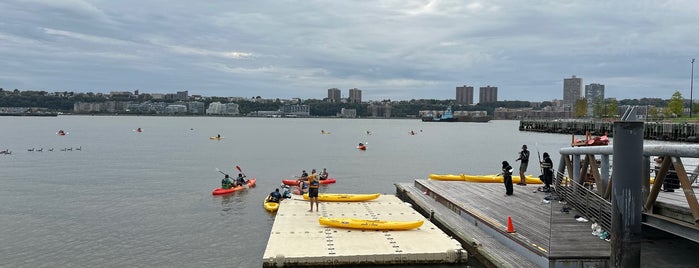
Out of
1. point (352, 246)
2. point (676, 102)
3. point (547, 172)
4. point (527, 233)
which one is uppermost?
→ point (676, 102)

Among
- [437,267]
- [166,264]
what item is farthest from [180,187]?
[437,267]

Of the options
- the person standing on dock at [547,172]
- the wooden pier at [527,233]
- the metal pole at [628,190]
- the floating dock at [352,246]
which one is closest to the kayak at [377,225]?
the floating dock at [352,246]

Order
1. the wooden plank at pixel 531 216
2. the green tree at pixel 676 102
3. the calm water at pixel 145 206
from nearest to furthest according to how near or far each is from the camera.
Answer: the wooden plank at pixel 531 216, the calm water at pixel 145 206, the green tree at pixel 676 102

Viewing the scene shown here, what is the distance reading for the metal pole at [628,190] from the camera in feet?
39.0

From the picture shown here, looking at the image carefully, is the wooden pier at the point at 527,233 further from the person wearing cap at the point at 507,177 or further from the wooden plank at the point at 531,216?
the person wearing cap at the point at 507,177

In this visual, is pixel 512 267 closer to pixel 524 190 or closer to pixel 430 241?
pixel 430 241

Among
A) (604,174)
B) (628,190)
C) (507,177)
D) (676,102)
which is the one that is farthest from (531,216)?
(676,102)

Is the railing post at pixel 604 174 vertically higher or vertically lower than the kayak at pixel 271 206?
higher

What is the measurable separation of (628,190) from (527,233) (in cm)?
499

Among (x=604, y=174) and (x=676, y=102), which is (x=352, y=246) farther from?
(x=676, y=102)

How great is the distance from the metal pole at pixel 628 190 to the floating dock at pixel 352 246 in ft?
18.8

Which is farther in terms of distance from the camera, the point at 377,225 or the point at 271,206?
the point at 271,206

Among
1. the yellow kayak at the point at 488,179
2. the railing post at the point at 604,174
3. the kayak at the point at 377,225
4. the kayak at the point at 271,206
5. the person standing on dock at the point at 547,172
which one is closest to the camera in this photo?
the railing post at the point at 604,174

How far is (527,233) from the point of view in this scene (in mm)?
16547
